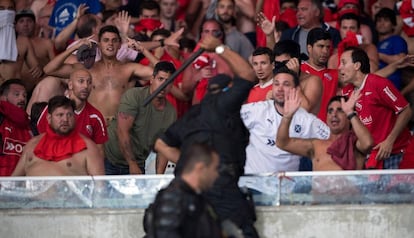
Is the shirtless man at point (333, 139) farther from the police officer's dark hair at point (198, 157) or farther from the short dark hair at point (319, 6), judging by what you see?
the short dark hair at point (319, 6)

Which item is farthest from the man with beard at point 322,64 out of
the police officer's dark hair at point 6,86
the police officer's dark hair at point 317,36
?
the police officer's dark hair at point 6,86

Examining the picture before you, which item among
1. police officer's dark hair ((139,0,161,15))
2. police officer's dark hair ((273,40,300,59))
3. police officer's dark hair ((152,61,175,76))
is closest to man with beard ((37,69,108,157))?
police officer's dark hair ((152,61,175,76))

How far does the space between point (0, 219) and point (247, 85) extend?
111 inches

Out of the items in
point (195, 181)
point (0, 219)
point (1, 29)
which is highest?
point (1, 29)

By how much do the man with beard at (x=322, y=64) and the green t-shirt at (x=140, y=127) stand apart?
1.62m

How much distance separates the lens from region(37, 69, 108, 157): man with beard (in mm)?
13273

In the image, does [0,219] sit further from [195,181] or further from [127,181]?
[195,181]

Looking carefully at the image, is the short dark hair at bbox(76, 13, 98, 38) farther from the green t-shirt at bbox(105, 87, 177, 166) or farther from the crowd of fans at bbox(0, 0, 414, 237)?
the green t-shirt at bbox(105, 87, 177, 166)

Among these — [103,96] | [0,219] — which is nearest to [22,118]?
[103,96]

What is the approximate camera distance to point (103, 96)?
566 inches

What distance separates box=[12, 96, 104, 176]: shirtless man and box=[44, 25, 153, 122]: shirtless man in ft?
5.93

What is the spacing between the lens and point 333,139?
39.9 ft

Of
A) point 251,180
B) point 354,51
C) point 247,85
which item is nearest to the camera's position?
point 247,85

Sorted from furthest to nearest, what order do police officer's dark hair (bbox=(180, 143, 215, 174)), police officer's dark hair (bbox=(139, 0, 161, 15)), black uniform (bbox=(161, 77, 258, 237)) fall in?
police officer's dark hair (bbox=(139, 0, 161, 15)), black uniform (bbox=(161, 77, 258, 237)), police officer's dark hair (bbox=(180, 143, 215, 174))
